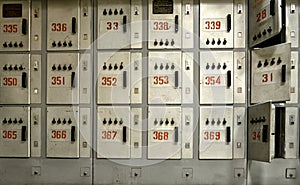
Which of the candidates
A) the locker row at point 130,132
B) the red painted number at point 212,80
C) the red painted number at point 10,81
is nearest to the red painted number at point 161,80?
the locker row at point 130,132

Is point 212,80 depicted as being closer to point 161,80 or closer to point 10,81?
point 161,80

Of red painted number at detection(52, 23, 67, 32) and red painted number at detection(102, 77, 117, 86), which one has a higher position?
red painted number at detection(52, 23, 67, 32)

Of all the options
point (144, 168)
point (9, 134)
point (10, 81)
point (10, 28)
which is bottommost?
point (144, 168)

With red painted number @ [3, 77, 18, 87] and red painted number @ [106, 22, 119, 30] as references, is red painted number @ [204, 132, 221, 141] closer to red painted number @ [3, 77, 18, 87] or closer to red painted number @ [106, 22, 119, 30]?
red painted number @ [106, 22, 119, 30]

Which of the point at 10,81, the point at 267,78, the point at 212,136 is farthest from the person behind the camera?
the point at 10,81

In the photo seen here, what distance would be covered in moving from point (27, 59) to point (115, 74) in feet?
3.06

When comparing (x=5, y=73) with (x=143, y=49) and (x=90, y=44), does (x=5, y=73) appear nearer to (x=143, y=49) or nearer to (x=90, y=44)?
(x=90, y=44)

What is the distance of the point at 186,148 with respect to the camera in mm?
3105

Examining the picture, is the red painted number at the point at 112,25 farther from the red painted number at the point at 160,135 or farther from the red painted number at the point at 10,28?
the red painted number at the point at 160,135

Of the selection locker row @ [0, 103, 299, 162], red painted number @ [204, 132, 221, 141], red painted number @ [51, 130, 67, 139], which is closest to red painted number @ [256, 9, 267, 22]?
locker row @ [0, 103, 299, 162]

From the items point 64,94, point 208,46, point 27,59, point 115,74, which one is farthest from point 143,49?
point 27,59

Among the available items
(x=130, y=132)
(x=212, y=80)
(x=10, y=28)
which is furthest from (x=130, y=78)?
(x=10, y=28)

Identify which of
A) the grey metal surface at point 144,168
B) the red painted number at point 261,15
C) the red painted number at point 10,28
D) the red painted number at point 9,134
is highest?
the red painted number at point 261,15

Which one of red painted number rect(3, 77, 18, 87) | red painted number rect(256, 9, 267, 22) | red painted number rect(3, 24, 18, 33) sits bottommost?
red painted number rect(3, 77, 18, 87)
